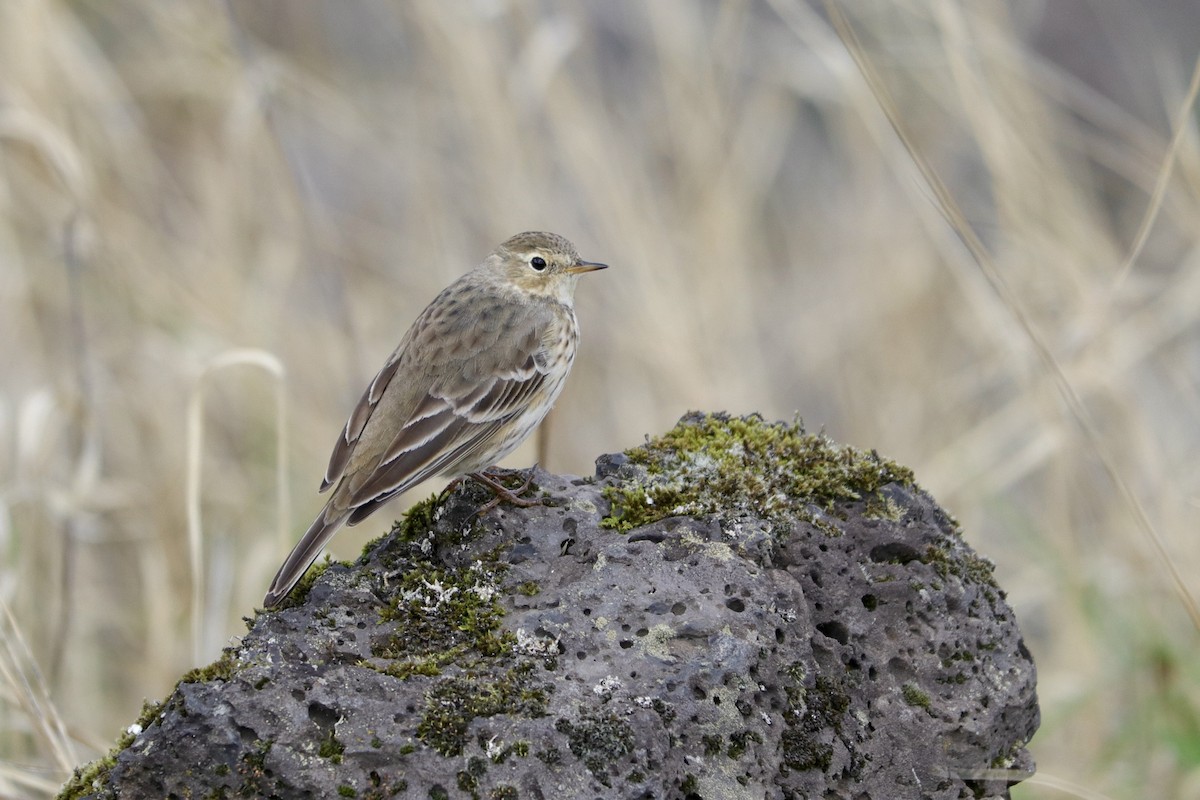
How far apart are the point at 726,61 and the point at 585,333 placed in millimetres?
1672

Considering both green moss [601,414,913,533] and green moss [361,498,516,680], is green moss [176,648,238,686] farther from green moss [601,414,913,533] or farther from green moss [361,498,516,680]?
green moss [601,414,913,533]

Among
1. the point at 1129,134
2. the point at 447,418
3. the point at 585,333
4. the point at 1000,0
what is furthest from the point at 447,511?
the point at 1000,0

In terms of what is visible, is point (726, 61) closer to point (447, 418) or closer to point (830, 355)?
point (830, 355)

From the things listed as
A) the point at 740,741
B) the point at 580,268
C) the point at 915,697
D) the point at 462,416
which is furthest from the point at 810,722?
the point at 580,268

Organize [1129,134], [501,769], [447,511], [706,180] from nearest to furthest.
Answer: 1. [501,769]
2. [447,511]
3. [1129,134]
4. [706,180]

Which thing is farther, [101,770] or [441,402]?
[441,402]

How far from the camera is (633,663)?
2785mm

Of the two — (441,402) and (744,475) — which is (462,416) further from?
(744,475)

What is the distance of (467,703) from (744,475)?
103cm

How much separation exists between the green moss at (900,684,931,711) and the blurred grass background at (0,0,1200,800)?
2.41m

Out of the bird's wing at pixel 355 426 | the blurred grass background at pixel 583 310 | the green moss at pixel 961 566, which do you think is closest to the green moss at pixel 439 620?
the bird's wing at pixel 355 426

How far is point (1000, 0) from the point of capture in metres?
6.37

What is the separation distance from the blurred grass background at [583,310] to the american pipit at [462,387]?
3.02 ft

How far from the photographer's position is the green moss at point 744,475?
3.23 m
